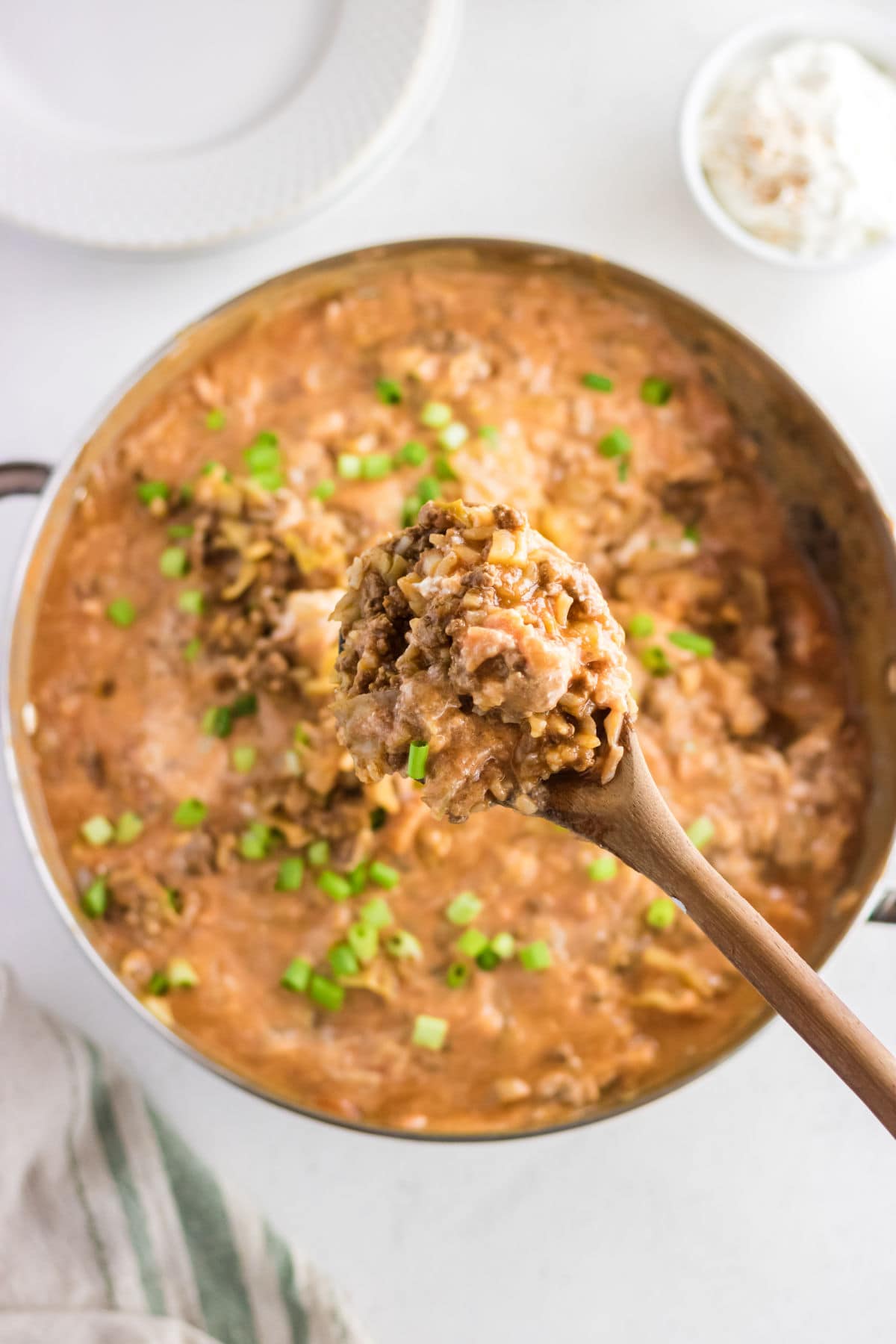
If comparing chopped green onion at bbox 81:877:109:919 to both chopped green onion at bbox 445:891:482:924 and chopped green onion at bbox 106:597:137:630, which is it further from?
chopped green onion at bbox 445:891:482:924

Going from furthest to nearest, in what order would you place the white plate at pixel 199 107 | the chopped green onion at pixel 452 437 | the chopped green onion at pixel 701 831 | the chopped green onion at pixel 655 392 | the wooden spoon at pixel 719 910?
the white plate at pixel 199 107, the chopped green onion at pixel 655 392, the chopped green onion at pixel 452 437, the chopped green onion at pixel 701 831, the wooden spoon at pixel 719 910

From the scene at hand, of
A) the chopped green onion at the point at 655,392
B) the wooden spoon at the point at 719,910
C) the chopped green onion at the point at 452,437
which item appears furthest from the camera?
the chopped green onion at the point at 655,392

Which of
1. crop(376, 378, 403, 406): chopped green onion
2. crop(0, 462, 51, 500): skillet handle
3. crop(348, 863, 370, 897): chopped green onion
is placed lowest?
crop(348, 863, 370, 897): chopped green onion

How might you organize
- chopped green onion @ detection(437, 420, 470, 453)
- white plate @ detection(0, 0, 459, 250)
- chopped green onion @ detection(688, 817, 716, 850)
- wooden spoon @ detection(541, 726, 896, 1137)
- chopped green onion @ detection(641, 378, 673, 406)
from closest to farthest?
wooden spoon @ detection(541, 726, 896, 1137) → chopped green onion @ detection(688, 817, 716, 850) → chopped green onion @ detection(437, 420, 470, 453) → chopped green onion @ detection(641, 378, 673, 406) → white plate @ detection(0, 0, 459, 250)

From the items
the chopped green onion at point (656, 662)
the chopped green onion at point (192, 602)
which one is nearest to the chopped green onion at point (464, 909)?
the chopped green onion at point (656, 662)

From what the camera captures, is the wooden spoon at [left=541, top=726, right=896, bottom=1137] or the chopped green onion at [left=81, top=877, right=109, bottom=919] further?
the chopped green onion at [left=81, top=877, right=109, bottom=919]

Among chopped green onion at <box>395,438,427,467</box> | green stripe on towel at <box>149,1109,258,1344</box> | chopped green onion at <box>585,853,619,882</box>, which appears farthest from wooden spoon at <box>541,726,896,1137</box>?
green stripe on towel at <box>149,1109,258,1344</box>

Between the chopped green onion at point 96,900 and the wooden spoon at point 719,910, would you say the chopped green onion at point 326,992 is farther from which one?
the wooden spoon at point 719,910
